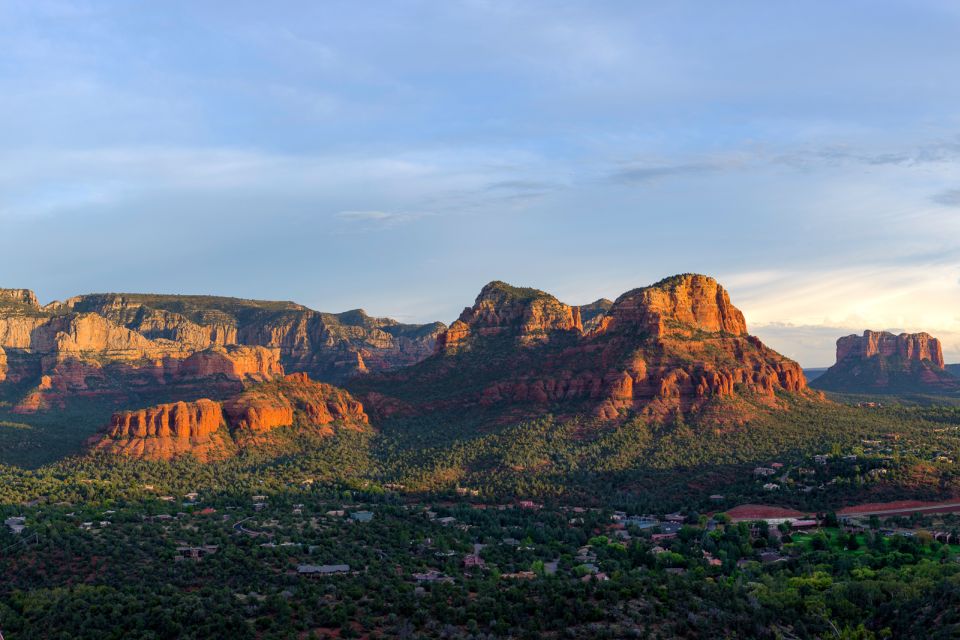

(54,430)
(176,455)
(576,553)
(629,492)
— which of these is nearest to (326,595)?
(576,553)

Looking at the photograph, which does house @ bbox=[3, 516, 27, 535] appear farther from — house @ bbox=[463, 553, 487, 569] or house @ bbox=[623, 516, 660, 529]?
house @ bbox=[623, 516, 660, 529]

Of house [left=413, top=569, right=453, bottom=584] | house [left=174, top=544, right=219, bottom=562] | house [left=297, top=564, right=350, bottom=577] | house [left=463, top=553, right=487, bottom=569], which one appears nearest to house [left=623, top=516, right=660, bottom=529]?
house [left=463, top=553, right=487, bottom=569]

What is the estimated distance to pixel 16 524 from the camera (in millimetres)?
91812

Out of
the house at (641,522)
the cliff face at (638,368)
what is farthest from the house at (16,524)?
the cliff face at (638,368)

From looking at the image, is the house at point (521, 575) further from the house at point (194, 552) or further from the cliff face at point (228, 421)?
the cliff face at point (228, 421)

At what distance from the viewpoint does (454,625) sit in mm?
56750

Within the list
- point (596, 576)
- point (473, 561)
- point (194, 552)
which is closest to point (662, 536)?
point (596, 576)

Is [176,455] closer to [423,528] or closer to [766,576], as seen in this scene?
[423,528]

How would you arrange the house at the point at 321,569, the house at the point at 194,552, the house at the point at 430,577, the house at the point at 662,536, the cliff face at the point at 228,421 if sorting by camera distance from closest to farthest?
the house at the point at 430,577 < the house at the point at 321,569 < the house at the point at 194,552 < the house at the point at 662,536 < the cliff face at the point at 228,421

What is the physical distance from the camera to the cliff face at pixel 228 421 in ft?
510

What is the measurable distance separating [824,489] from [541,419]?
56298 millimetres

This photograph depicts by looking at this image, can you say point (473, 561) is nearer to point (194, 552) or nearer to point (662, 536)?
point (194, 552)

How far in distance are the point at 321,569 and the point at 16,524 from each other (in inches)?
1473

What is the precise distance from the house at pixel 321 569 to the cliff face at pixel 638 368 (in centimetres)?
9035
